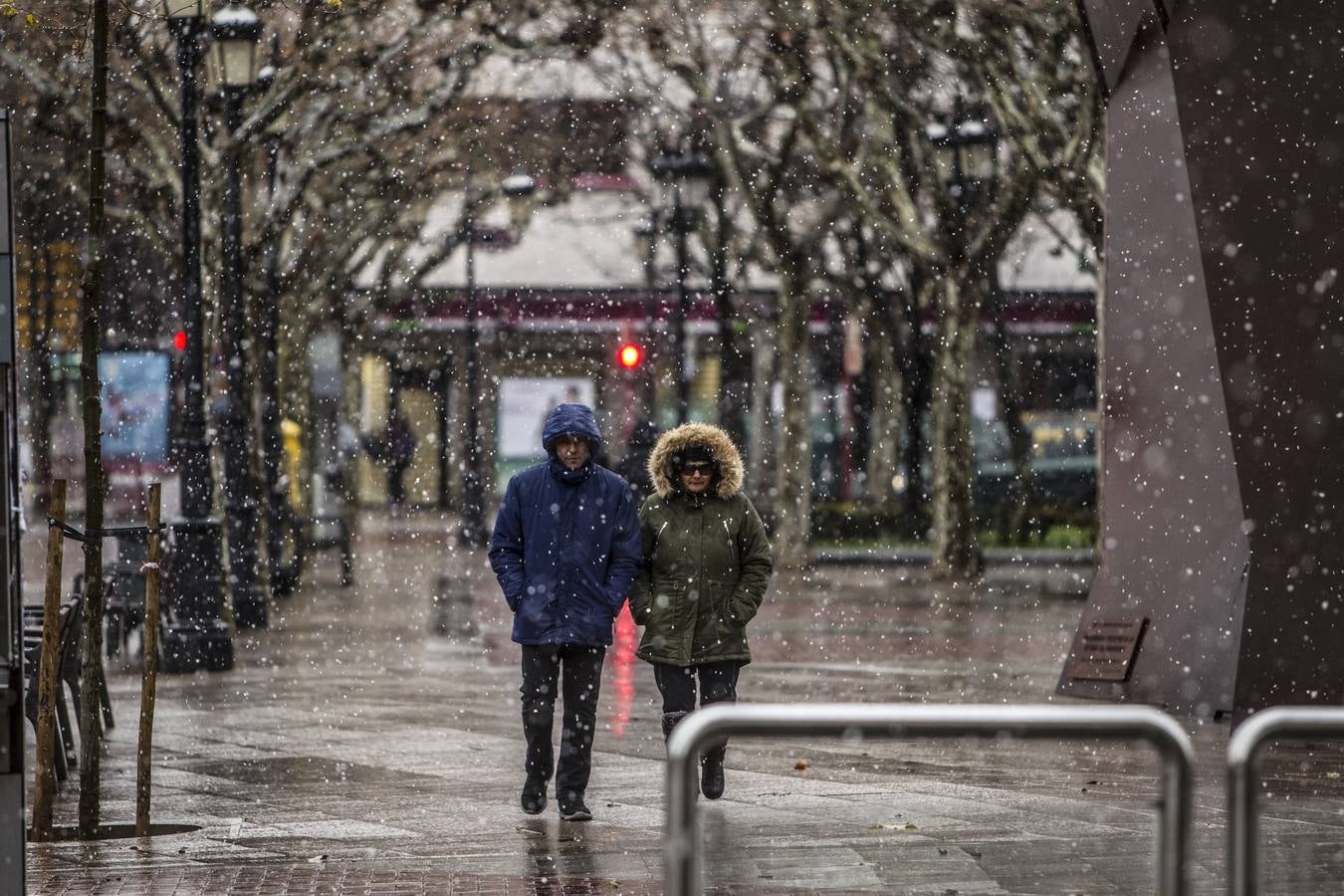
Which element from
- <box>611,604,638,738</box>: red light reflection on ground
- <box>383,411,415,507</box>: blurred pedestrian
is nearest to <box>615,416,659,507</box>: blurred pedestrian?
<box>611,604,638,738</box>: red light reflection on ground

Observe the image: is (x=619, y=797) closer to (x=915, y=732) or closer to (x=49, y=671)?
(x=49, y=671)

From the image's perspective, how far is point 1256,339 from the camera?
1273 centimetres

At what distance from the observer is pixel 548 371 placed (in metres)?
50.2

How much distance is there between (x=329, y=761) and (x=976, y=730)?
23.3 ft

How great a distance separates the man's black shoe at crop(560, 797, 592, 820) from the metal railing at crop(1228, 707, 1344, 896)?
4.76 m

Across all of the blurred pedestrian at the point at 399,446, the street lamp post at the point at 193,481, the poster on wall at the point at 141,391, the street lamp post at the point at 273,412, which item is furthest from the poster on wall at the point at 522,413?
the street lamp post at the point at 193,481

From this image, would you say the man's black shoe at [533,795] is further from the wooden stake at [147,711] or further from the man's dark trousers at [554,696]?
the wooden stake at [147,711]

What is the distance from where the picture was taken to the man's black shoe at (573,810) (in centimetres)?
905

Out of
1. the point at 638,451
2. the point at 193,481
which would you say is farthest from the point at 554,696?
the point at 638,451

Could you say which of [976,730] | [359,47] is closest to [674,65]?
[359,47]

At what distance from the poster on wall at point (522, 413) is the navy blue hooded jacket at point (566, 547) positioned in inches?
1439

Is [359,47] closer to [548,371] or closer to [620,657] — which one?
[620,657]

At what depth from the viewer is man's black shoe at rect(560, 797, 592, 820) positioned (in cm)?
905

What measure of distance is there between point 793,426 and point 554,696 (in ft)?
65.4
